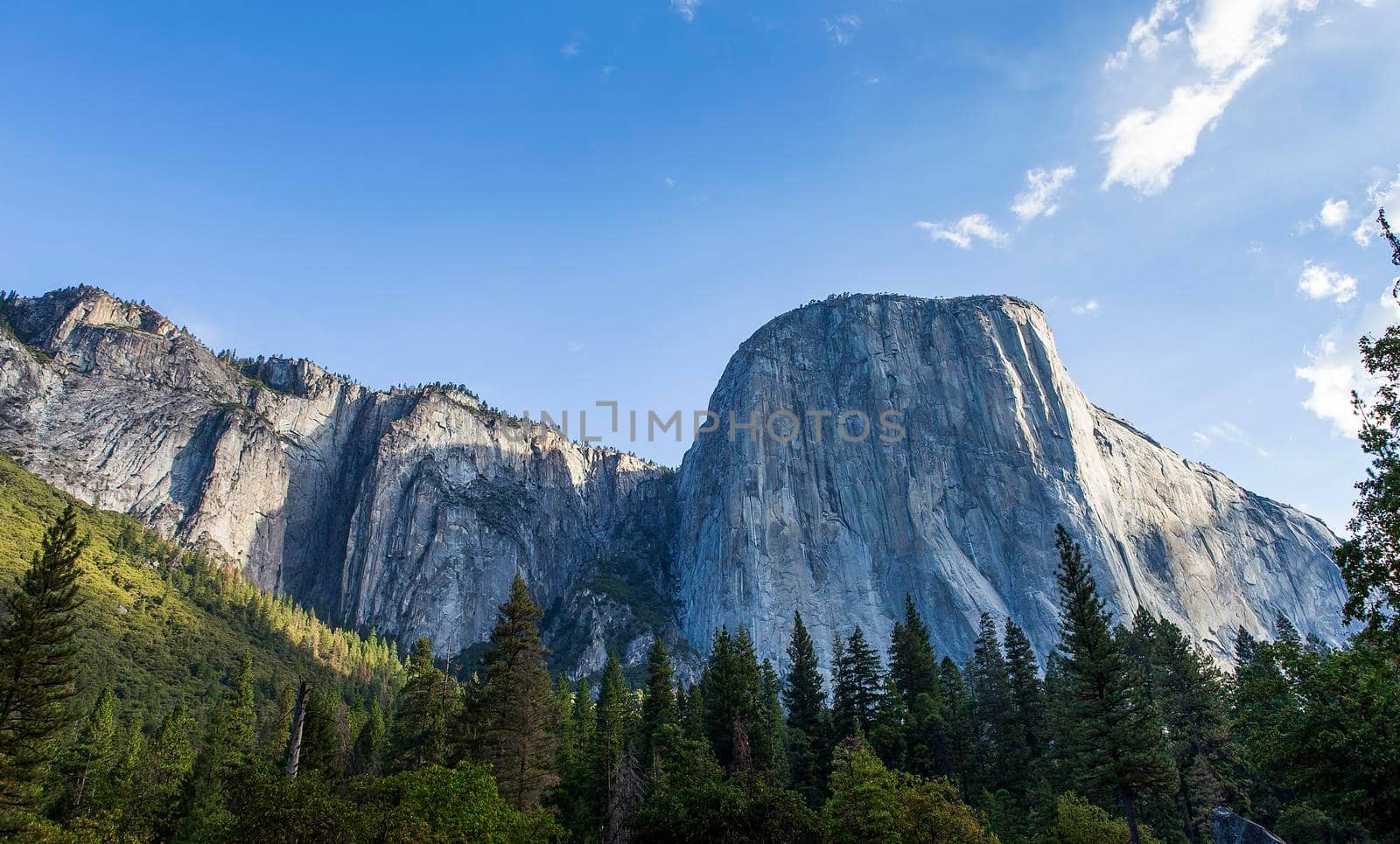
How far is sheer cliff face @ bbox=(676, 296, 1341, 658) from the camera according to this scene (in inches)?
5595

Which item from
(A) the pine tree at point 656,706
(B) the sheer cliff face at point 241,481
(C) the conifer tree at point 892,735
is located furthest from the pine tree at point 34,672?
(B) the sheer cliff face at point 241,481

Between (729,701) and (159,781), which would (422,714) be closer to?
(729,701)

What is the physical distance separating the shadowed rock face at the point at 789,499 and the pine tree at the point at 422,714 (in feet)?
330

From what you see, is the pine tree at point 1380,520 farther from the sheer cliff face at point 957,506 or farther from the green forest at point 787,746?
the sheer cliff face at point 957,506

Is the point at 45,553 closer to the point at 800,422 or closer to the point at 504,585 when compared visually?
the point at 800,422

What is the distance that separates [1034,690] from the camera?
58.6 m

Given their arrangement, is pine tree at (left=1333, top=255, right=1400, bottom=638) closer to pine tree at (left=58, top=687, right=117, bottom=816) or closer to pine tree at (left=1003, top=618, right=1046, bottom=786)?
pine tree at (left=1003, top=618, right=1046, bottom=786)

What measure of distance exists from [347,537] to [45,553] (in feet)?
570

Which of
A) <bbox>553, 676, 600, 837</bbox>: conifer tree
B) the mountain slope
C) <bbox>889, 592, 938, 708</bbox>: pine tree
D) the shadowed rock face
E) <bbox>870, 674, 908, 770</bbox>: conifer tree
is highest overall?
the shadowed rock face

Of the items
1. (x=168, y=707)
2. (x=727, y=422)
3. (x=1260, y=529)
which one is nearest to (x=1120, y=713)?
(x=168, y=707)

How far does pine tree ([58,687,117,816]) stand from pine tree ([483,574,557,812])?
29.4 m

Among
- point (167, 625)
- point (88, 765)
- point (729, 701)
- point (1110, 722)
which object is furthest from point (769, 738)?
point (167, 625)

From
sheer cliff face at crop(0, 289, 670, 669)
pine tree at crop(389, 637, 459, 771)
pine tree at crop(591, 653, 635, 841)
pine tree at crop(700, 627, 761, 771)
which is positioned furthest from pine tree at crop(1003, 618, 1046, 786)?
sheer cliff face at crop(0, 289, 670, 669)

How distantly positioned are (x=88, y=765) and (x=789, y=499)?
125697 millimetres
